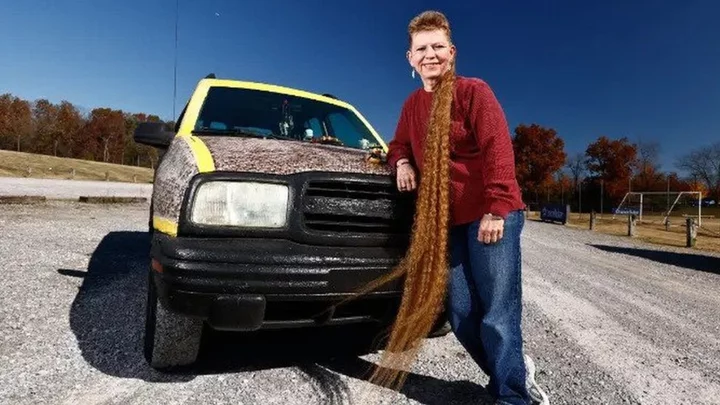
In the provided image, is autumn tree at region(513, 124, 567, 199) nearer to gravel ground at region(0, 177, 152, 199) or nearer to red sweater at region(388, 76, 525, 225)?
gravel ground at region(0, 177, 152, 199)

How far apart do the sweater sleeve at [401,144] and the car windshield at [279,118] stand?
103cm

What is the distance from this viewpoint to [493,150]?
1.96 metres

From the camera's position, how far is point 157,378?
243 centimetres

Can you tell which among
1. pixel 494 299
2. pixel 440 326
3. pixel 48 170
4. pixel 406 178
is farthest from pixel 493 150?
pixel 48 170

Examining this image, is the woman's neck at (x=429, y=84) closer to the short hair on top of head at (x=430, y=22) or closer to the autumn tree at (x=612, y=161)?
the short hair on top of head at (x=430, y=22)

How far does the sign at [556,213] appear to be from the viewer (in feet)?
90.6

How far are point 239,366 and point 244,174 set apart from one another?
1.13 m

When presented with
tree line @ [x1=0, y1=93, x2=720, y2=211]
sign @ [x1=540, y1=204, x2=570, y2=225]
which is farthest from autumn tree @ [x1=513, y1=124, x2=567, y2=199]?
sign @ [x1=540, y1=204, x2=570, y2=225]

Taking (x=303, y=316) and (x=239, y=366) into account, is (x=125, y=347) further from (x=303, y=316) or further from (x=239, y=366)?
(x=303, y=316)

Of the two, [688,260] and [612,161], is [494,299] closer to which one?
[688,260]

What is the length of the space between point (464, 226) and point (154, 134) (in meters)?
2.34

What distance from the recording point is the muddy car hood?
7.29ft

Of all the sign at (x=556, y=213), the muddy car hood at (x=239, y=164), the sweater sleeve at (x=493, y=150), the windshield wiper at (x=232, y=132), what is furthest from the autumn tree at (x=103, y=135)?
the sweater sleeve at (x=493, y=150)

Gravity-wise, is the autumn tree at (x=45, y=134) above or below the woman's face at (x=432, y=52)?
above
